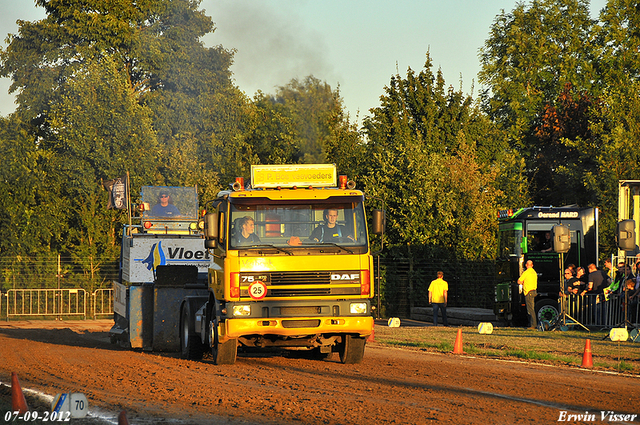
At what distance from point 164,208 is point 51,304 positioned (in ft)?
40.3

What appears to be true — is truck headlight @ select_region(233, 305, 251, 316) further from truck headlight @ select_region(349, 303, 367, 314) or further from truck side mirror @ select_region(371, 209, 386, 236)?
truck side mirror @ select_region(371, 209, 386, 236)

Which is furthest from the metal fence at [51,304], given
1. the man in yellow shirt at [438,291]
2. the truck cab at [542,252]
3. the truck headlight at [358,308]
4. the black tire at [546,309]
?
the truck headlight at [358,308]

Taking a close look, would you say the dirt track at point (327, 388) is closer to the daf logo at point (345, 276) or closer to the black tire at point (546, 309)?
the daf logo at point (345, 276)

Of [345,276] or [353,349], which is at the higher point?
[345,276]

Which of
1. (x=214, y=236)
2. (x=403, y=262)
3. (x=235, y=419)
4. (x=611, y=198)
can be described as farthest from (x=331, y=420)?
(x=611, y=198)

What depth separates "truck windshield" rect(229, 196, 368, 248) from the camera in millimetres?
12859

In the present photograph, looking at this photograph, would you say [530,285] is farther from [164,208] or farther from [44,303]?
[44,303]

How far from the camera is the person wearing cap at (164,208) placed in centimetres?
2289

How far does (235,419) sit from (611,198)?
99.5 feet

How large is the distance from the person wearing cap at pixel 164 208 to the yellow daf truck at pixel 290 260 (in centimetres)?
961

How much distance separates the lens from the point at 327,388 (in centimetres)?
1081

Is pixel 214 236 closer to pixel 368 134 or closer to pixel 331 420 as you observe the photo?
pixel 331 420

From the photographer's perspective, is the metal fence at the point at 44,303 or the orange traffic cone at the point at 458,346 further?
the metal fence at the point at 44,303

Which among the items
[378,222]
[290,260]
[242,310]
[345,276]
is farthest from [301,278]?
[378,222]
